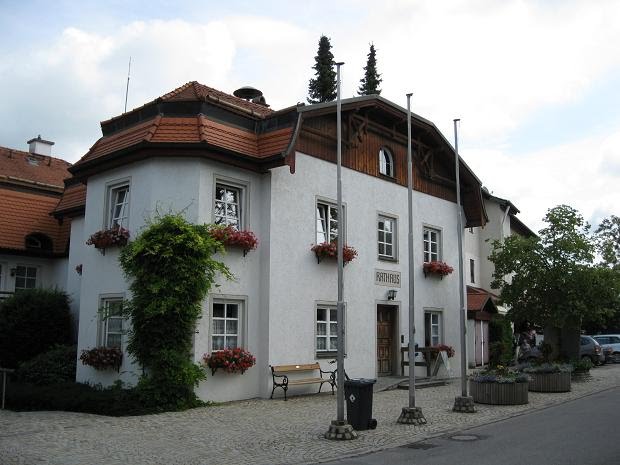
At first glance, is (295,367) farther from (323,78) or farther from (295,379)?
(323,78)

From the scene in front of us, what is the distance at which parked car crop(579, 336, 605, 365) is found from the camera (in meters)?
30.4

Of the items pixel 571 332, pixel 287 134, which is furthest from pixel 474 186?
pixel 287 134

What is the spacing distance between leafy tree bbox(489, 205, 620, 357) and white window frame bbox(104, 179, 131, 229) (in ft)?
42.7

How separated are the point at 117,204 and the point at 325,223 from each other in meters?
5.62

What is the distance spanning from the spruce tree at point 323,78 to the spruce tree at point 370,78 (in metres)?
2.81

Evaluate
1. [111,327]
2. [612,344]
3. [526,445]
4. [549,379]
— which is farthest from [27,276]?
[612,344]

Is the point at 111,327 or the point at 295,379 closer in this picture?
the point at 111,327

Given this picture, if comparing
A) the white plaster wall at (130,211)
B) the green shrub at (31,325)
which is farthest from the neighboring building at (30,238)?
the white plaster wall at (130,211)

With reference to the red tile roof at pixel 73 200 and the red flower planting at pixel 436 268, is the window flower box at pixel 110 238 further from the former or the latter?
the red flower planting at pixel 436 268

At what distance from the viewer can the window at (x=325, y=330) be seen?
17.8 metres

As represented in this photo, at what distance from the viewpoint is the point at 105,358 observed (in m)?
15.5

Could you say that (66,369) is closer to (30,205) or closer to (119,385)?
(119,385)

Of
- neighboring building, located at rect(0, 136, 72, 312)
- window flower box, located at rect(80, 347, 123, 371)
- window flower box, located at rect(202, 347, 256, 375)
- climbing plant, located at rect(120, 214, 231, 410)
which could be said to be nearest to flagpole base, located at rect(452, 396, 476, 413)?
window flower box, located at rect(202, 347, 256, 375)

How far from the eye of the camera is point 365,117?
65.1 ft
